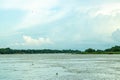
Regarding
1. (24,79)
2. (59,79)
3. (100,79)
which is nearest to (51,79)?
(59,79)

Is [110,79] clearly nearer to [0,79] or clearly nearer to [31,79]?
[31,79]

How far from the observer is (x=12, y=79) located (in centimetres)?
4369

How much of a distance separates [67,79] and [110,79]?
237 inches

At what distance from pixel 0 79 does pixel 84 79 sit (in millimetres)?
12025

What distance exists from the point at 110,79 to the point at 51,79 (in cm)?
825

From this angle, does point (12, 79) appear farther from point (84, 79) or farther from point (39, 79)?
point (84, 79)

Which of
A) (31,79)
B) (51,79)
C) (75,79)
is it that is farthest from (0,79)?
(75,79)

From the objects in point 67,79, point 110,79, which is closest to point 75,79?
point 67,79

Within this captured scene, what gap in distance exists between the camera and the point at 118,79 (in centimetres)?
4109

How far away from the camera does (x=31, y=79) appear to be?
43312 mm

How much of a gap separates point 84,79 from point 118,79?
15.8ft

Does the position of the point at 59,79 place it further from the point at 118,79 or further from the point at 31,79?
the point at 118,79

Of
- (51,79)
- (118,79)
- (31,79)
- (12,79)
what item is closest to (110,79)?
(118,79)

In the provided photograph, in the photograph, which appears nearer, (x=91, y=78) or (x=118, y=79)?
(x=118, y=79)
